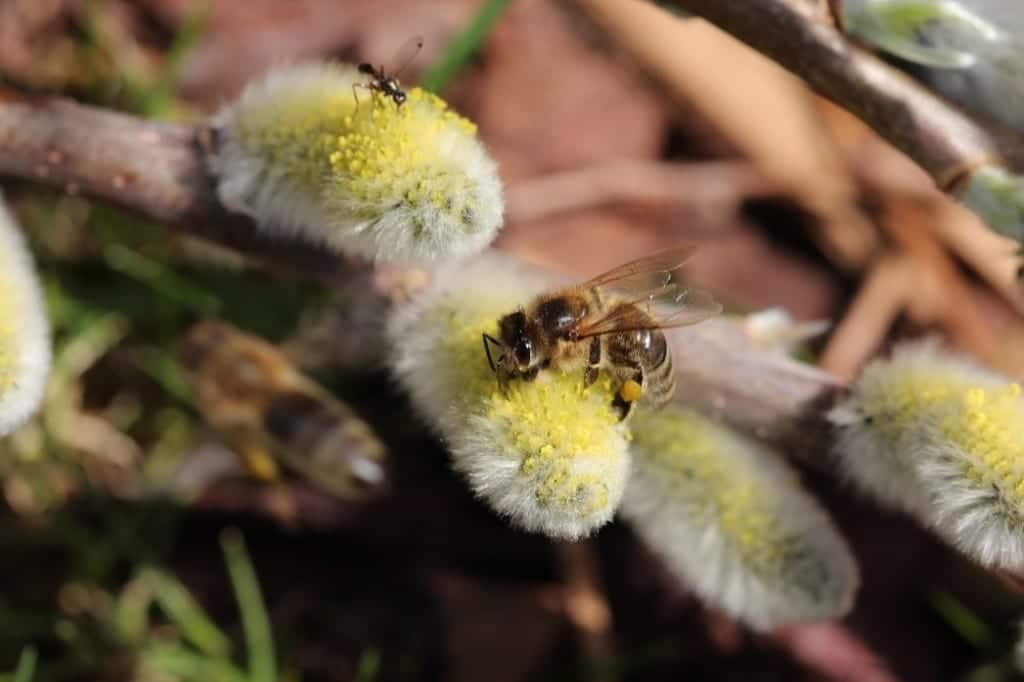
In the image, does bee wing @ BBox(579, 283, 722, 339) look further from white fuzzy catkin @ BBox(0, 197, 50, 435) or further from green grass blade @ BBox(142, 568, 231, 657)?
green grass blade @ BBox(142, 568, 231, 657)

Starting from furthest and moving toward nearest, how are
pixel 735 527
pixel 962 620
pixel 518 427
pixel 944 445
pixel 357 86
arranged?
pixel 962 620, pixel 735 527, pixel 357 86, pixel 944 445, pixel 518 427

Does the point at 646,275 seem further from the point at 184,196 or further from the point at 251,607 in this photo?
the point at 251,607

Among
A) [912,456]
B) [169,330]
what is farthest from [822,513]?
[169,330]

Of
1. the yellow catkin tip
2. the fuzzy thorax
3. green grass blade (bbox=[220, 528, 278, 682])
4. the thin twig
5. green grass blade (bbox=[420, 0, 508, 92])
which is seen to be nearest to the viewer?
the fuzzy thorax

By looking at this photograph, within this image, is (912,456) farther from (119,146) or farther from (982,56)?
(119,146)

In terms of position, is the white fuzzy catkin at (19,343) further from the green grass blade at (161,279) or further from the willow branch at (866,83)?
the willow branch at (866,83)

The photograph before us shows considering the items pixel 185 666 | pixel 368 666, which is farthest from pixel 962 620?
pixel 185 666

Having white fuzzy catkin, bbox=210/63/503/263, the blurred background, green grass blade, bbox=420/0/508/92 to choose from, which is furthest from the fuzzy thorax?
green grass blade, bbox=420/0/508/92
